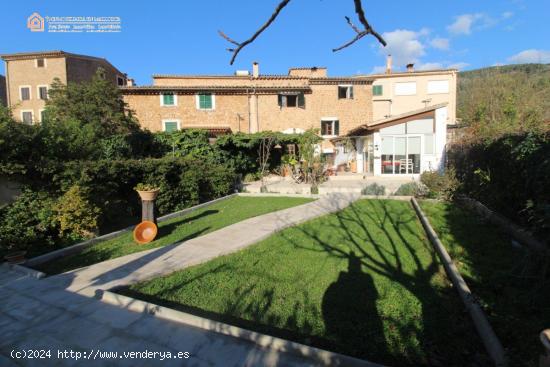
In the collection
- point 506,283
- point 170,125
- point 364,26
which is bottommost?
point 506,283

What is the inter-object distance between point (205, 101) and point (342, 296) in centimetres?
2445

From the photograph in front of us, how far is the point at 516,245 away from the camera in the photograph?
220 inches

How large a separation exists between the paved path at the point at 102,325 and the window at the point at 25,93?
36.3m

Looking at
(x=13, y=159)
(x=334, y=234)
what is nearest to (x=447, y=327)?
(x=334, y=234)

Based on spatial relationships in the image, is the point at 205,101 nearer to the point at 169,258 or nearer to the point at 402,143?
the point at 402,143

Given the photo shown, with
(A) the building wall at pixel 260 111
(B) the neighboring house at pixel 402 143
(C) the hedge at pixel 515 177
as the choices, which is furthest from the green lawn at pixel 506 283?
(A) the building wall at pixel 260 111

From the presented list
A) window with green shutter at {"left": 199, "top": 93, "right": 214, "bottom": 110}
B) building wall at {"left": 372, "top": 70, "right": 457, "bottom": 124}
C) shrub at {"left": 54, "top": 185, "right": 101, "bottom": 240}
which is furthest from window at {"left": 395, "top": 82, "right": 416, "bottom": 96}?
shrub at {"left": 54, "top": 185, "right": 101, "bottom": 240}

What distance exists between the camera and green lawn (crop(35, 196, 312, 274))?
590 cm

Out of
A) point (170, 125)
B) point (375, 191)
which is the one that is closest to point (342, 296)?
point (375, 191)

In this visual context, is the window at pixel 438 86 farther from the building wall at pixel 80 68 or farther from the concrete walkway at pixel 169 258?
the building wall at pixel 80 68

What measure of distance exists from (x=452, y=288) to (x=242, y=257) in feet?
11.4

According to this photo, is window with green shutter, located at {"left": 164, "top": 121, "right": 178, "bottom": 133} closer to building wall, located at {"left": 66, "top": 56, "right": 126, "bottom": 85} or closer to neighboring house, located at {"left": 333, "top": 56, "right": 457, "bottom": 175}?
building wall, located at {"left": 66, "top": 56, "right": 126, "bottom": 85}

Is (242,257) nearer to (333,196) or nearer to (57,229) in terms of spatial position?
(57,229)

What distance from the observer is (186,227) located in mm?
8305
